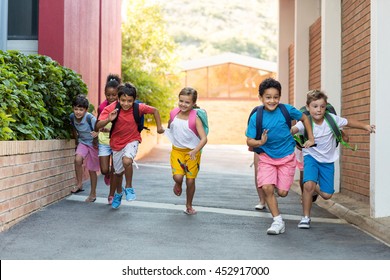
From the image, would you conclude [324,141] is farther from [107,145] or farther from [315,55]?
[315,55]

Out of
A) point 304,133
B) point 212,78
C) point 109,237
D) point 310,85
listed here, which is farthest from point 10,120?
point 212,78

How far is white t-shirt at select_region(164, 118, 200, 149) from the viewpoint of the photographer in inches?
325

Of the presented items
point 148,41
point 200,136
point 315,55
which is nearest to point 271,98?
point 200,136

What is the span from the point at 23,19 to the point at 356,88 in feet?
19.9

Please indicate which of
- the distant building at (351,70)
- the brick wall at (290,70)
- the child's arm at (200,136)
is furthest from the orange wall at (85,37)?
the brick wall at (290,70)

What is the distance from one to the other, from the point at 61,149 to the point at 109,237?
3429mm

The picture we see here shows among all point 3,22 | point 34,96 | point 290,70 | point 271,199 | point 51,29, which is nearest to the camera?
point 271,199

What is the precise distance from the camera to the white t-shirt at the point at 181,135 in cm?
826

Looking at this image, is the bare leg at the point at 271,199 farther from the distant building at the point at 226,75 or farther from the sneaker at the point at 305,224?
the distant building at the point at 226,75

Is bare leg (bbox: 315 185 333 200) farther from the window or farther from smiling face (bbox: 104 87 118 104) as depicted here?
the window

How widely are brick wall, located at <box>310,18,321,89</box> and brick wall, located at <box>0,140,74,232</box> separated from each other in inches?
210

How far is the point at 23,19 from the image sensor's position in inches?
479

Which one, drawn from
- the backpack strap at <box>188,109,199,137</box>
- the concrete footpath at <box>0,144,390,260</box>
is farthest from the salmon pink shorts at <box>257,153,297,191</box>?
the backpack strap at <box>188,109,199,137</box>

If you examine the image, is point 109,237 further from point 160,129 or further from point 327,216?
point 327,216
